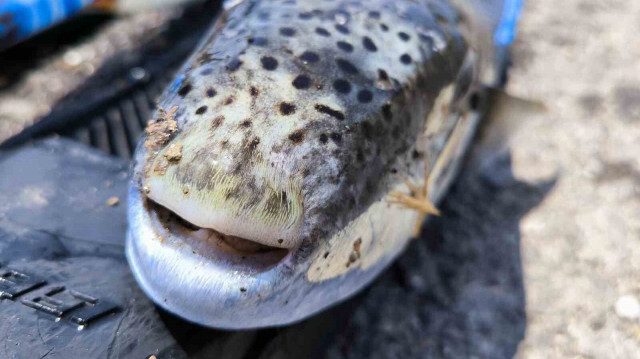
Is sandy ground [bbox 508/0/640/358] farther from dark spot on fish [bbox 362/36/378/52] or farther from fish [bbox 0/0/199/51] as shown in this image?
fish [bbox 0/0/199/51]

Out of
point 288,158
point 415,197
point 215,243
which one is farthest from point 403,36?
point 215,243

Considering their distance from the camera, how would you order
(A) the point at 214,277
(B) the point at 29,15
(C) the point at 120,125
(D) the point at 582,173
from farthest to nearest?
(B) the point at 29,15, (D) the point at 582,173, (C) the point at 120,125, (A) the point at 214,277

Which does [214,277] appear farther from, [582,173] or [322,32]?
[582,173]

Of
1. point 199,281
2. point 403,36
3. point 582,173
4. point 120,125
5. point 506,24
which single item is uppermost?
point 403,36

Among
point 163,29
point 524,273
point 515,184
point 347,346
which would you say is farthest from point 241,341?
point 163,29

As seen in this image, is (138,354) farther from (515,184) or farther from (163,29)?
(163,29)

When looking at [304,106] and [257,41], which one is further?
[257,41]
